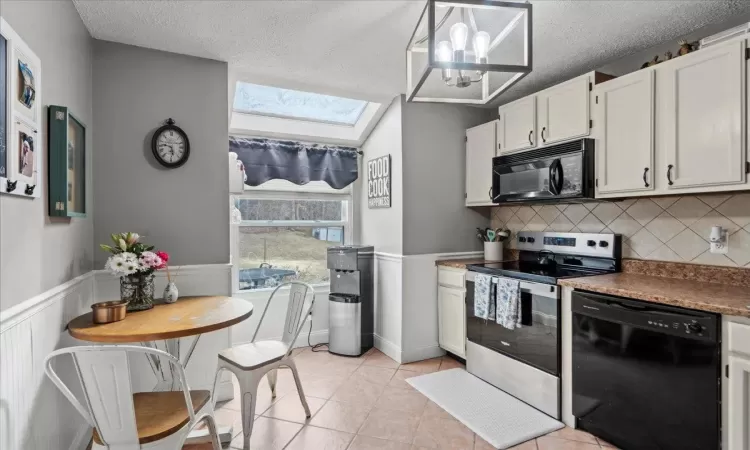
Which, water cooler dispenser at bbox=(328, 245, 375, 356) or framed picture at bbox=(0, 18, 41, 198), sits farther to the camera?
water cooler dispenser at bbox=(328, 245, 375, 356)

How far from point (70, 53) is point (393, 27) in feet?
5.51

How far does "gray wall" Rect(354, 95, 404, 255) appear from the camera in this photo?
3.41 metres

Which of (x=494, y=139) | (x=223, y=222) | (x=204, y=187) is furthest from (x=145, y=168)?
(x=494, y=139)

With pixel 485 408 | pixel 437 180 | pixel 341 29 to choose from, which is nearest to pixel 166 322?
pixel 341 29

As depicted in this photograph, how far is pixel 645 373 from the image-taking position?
1.94 meters

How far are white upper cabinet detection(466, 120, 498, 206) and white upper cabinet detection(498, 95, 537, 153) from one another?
122 millimetres

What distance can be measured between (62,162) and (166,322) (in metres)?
0.85

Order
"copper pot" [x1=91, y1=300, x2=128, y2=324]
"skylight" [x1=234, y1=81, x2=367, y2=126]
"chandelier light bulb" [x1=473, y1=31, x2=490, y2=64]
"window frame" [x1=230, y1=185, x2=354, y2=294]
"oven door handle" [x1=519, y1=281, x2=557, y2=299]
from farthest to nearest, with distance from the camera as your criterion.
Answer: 1. "window frame" [x1=230, y1=185, x2=354, y2=294]
2. "skylight" [x1=234, y1=81, x2=367, y2=126]
3. "oven door handle" [x1=519, y1=281, x2=557, y2=299]
4. "copper pot" [x1=91, y1=300, x2=128, y2=324]
5. "chandelier light bulb" [x1=473, y1=31, x2=490, y2=64]

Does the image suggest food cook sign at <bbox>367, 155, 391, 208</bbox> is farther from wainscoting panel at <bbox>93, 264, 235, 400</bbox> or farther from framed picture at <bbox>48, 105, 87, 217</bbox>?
framed picture at <bbox>48, 105, 87, 217</bbox>

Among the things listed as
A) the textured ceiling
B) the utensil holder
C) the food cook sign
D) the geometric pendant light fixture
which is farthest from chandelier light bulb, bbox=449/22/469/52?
the utensil holder

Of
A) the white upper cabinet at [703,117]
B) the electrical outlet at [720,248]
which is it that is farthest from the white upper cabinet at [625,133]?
the electrical outlet at [720,248]

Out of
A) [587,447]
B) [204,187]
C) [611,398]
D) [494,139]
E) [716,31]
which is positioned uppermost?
[716,31]

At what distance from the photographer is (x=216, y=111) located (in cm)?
271

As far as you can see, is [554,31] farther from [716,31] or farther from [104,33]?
[104,33]
